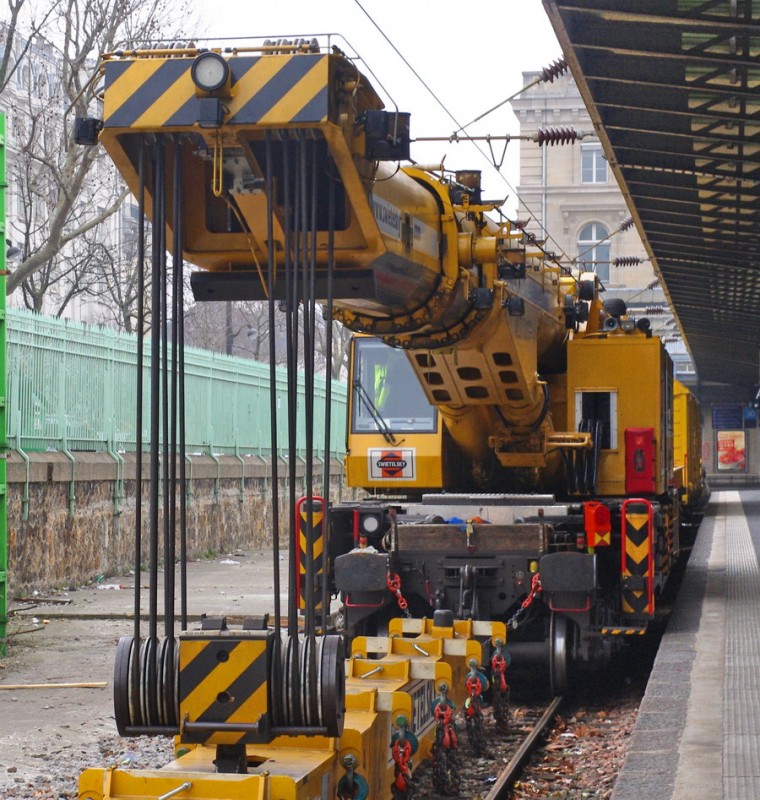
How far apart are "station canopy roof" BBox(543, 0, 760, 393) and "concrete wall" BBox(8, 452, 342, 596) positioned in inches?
235

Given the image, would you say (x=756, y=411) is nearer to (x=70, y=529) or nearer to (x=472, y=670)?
(x=70, y=529)

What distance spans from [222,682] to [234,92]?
2284 millimetres

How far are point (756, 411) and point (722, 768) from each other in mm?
53933

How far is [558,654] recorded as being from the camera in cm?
1043

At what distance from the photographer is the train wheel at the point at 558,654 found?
34.2ft

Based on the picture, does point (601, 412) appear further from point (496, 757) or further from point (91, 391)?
point (91, 391)

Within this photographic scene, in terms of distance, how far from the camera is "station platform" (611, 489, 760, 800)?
6406 millimetres

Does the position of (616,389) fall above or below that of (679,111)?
below

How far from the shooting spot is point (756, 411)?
192 ft

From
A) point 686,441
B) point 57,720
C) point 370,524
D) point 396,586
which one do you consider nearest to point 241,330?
point 686,441

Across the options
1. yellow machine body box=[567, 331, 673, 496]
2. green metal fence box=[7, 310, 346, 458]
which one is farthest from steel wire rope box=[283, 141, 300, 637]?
green metal fence box=[7, 310, 346, 458]

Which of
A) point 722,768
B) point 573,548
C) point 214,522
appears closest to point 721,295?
point 214,522

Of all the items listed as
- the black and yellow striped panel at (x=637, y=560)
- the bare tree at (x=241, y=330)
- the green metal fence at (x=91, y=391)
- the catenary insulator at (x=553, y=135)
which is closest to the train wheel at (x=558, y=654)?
the black and yellow striped panel at (x=637, y=560)

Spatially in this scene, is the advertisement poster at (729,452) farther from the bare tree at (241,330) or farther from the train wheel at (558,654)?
the train wheel at (558,654)
